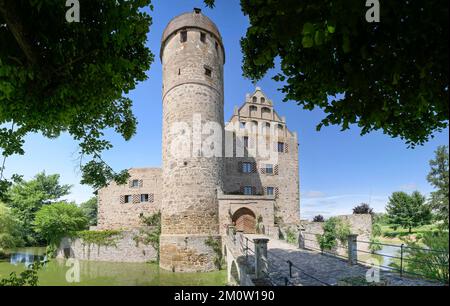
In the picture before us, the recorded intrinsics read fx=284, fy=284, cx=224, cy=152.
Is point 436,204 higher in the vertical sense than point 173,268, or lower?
higher

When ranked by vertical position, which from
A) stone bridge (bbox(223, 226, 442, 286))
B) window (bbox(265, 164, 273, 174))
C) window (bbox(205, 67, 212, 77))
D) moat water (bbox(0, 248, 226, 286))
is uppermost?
window (bbox(205, 67, 212, 77))

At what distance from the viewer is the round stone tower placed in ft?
58.8

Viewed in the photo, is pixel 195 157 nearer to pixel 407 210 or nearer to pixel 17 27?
pixel 17 27

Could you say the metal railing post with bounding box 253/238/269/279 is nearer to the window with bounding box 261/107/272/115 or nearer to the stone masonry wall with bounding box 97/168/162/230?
the stone masonry wall with bounding box 97/168/162/230

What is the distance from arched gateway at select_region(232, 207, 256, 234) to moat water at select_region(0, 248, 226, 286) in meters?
4.29

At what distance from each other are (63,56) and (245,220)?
1834 cm

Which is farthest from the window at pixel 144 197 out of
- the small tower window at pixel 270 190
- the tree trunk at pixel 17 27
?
the tree trunk at pixel 17 27

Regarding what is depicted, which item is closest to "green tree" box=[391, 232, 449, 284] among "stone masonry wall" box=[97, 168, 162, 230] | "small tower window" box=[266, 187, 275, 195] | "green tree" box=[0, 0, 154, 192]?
"green tree" box=[0, 0, 154, 192]

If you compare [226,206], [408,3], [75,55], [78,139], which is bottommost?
[226,206]


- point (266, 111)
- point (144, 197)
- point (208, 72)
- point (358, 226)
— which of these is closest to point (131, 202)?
point (144, 197)
